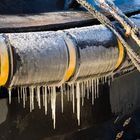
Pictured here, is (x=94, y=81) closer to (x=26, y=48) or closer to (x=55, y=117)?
(x=55, y=117)

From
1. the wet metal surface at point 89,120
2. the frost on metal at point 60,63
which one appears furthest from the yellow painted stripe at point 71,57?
the wet metal surface at point 89,120

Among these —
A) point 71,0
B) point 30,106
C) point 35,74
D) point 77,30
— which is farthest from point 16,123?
point 71,0

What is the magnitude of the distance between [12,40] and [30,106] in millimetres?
369

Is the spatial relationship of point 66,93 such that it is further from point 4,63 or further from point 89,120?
point 4,63

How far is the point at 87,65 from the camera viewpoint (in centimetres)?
184

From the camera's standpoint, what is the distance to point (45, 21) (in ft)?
6.66

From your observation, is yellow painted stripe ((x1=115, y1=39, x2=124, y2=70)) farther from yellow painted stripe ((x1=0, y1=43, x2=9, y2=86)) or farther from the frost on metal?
yellow painted stripe ((x1=0, y1=43, x2=9, y2=86))

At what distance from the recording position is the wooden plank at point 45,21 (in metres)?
1.90

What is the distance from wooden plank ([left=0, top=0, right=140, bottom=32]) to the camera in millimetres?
1901

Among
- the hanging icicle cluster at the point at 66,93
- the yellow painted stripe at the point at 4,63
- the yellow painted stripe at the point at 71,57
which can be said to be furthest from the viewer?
the hanging icicle cluster at the point at 66,93

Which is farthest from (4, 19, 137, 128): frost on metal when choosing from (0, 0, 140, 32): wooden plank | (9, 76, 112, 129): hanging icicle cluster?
(0, 0, 140, 32): wooden plank

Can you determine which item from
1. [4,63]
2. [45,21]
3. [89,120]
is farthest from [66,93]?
[4,63]

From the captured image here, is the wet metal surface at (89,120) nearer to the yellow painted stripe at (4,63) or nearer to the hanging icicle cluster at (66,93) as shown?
the hanging icicle cluster at (66,93)

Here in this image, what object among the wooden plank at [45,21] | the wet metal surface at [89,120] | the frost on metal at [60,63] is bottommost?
the wet metal surface at [89,120]
